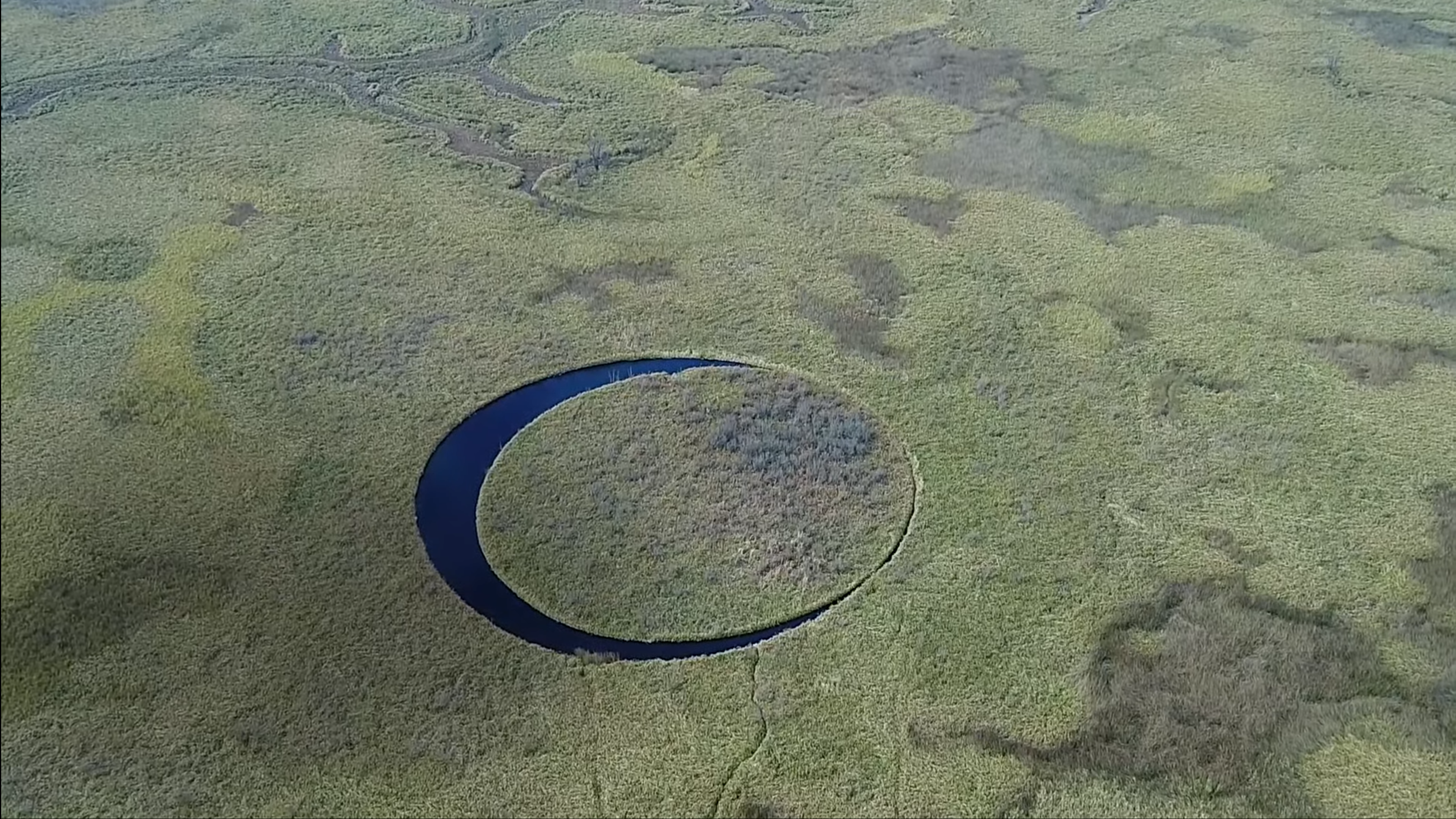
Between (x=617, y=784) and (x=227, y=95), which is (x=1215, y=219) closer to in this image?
(x=617, y=784)

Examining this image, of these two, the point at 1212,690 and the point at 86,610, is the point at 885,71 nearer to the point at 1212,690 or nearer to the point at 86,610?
the point at 1212,690

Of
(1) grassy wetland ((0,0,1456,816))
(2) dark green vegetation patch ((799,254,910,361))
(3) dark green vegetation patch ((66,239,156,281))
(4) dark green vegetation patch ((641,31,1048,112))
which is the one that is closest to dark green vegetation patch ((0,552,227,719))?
(1) grassy wetland ((0,0,1456,816))

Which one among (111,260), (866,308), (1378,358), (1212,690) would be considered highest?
(111,260)

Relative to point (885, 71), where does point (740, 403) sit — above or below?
below

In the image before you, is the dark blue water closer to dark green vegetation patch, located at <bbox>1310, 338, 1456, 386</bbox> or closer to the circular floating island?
the circular floating island

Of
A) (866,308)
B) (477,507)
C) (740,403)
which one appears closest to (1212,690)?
(740,403)

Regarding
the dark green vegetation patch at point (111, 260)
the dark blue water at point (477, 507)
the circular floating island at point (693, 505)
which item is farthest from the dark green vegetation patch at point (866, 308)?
the dark green vegetation patch at point (111, 260)

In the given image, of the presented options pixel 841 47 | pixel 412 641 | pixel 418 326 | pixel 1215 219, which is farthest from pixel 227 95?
pixel 1215 219
